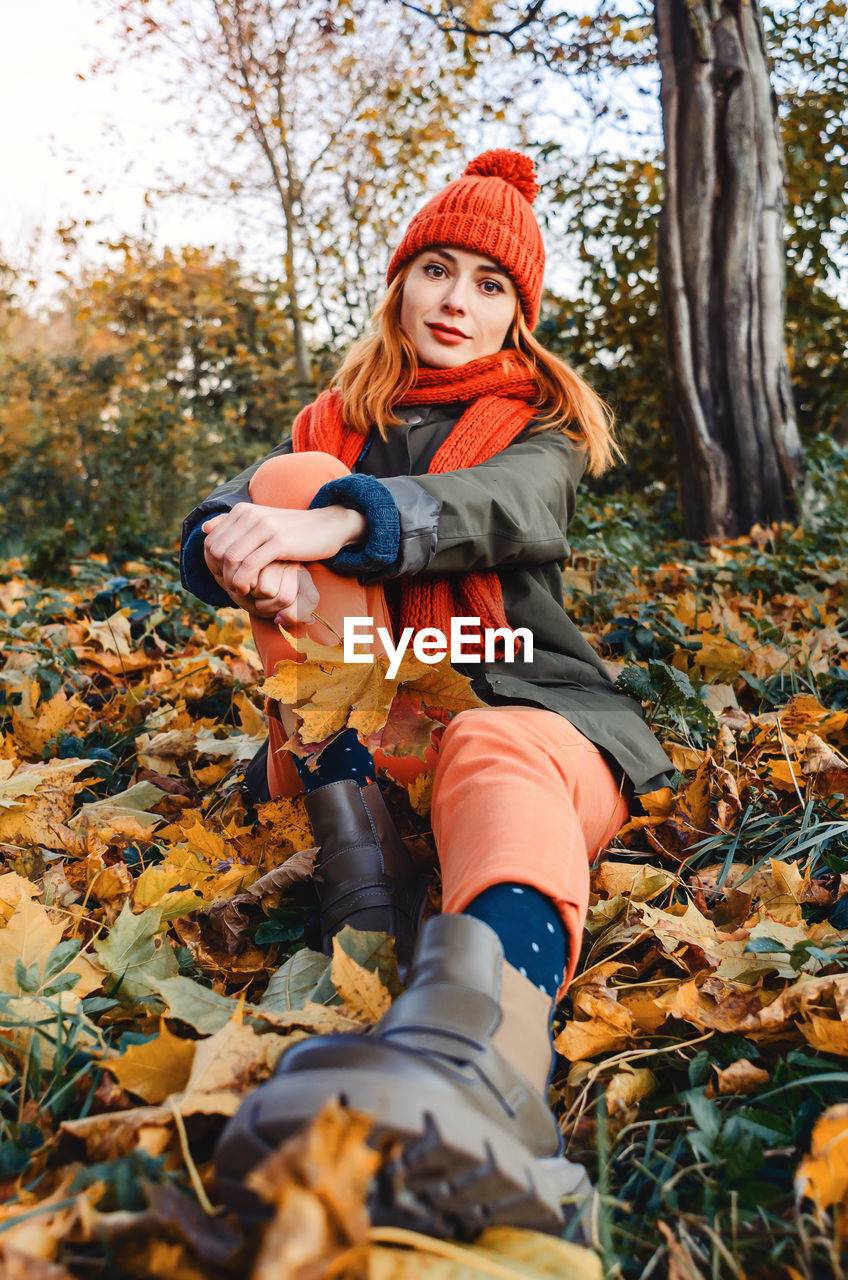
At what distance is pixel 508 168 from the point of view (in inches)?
79.1

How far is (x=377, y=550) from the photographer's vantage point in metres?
1.23

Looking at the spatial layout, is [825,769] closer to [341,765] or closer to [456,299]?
[341,765]

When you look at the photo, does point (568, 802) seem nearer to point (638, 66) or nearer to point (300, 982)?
point (300, 982)

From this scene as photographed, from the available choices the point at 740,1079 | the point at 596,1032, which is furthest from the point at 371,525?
the point at 740,1079

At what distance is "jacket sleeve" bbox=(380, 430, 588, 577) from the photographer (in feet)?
4.20

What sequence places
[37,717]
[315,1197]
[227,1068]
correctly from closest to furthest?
[315,1197]
[227,1068]
[37,717]

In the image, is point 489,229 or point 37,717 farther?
point 37,717

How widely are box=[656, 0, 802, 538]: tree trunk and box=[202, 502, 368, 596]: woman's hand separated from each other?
10.6ft

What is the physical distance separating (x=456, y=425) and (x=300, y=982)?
1049 millimetres

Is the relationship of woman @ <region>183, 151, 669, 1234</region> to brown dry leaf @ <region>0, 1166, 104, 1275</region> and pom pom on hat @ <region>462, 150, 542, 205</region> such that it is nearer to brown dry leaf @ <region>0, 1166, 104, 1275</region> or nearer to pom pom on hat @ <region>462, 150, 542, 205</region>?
pom pom on hat @ <region>462, 150, 542, 205</region>

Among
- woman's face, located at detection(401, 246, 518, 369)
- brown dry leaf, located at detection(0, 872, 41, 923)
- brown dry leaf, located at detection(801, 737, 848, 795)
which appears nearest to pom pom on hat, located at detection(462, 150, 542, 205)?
woman's face, located at detection(401, 246, 518, 369)

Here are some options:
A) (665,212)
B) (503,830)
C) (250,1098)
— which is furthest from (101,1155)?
(665,212)

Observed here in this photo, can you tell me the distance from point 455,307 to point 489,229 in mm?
196

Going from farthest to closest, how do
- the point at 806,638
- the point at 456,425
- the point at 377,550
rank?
the point at 806,638
the point at 456,425
the point at 377,550
